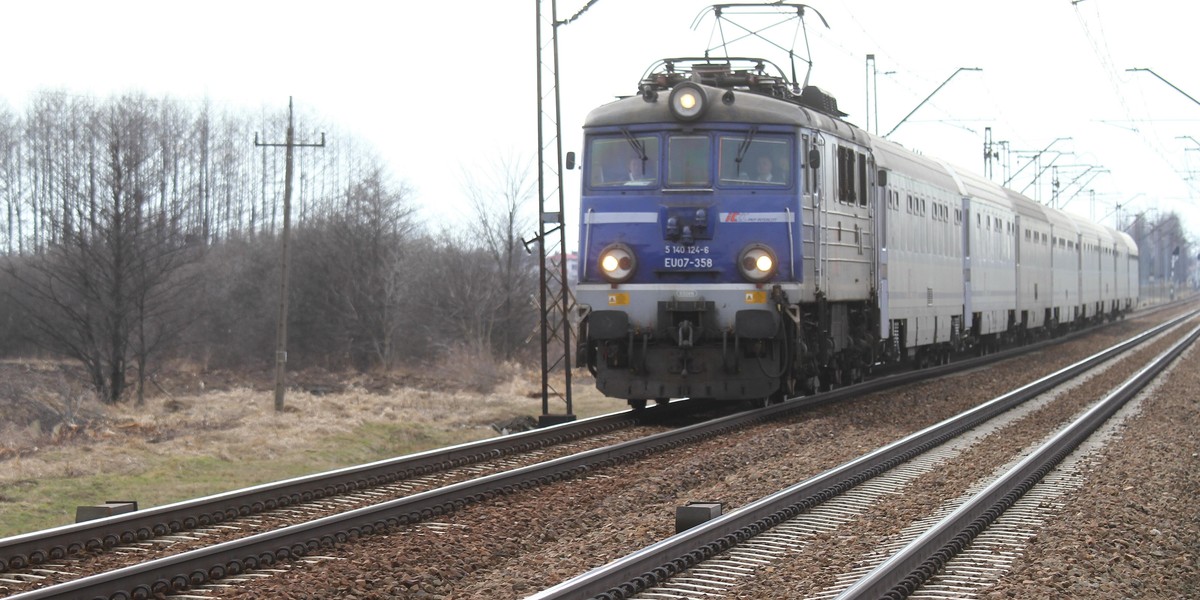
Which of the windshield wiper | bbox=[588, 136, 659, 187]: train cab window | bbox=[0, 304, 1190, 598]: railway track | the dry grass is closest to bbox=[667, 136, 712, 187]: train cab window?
bbox=[588, 136, 659, 187]: train cab window

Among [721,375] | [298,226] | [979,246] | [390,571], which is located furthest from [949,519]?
[298,226]

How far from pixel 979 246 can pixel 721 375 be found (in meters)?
14.0

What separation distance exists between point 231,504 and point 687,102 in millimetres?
7549

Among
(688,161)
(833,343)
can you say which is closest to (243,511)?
(688,161)

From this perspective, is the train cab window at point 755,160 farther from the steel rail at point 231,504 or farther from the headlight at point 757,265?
the steel rail at point 231,504

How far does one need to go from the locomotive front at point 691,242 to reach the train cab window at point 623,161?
0.04 feet

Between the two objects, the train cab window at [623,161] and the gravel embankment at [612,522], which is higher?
the train cab window at [623,161]

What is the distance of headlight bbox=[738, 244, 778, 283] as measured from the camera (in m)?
14.6

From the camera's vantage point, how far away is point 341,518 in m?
8.18

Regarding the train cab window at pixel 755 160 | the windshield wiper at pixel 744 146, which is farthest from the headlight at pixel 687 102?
the windshield wiper at pixel 744 146

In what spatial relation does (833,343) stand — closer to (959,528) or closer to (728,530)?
(959,528)

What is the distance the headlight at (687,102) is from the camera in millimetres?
14656

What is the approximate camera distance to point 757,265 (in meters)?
14.6

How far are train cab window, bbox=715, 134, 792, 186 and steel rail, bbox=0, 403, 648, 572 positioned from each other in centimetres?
356
